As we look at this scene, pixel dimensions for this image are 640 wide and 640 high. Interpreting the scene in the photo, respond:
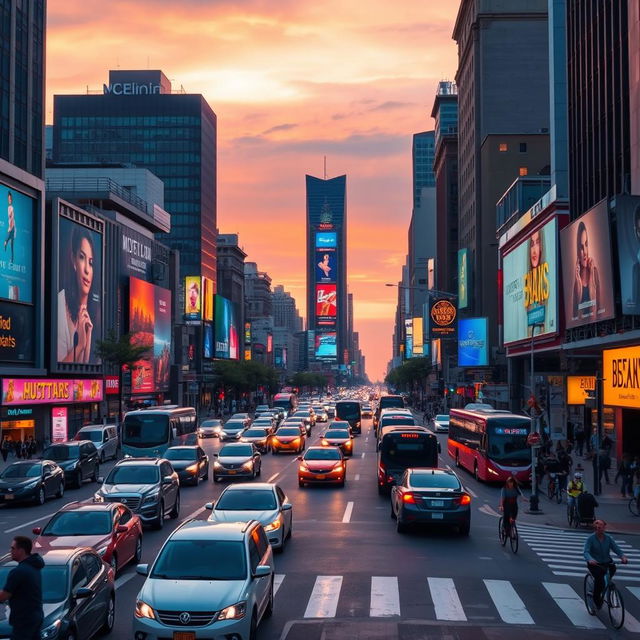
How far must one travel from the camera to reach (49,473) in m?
32.3

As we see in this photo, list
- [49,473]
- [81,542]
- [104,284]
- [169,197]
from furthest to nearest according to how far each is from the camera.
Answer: [169,197] < [104,284] < [49,473] < [81,542]

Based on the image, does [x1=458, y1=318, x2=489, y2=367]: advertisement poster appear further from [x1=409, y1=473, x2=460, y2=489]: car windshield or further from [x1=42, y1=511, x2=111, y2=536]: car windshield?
[x1=42, y1=511, x2=111, y2=536]: car windshield

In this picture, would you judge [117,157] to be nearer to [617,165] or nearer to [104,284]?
[104,284]

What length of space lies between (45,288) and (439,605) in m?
63.8

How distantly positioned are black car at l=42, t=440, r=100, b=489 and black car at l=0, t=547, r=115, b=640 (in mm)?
23360

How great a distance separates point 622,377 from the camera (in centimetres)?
4297

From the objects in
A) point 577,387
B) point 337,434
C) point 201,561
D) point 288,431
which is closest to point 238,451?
point 337,434

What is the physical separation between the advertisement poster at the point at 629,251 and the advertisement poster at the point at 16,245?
43.0 metres

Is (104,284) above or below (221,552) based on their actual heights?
above

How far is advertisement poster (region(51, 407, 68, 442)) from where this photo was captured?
72.1m

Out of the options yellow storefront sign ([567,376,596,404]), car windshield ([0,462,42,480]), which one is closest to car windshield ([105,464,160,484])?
car windshield ([0,462,42,480])

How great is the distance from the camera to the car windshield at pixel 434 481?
23844mm

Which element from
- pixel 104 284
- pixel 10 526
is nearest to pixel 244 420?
pixel 104 284

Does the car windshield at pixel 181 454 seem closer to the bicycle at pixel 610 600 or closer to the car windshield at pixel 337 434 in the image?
the car windshield at pixel 337 434
